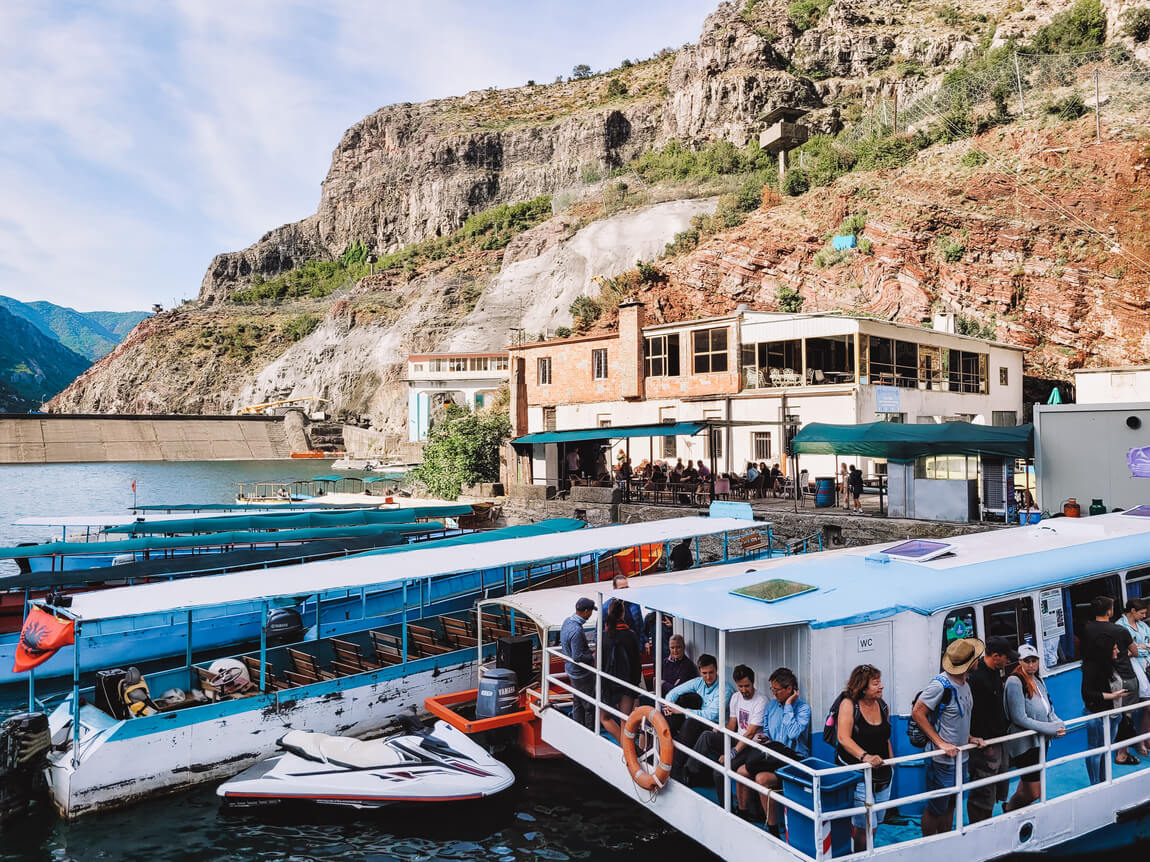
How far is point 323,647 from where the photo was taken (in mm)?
14758

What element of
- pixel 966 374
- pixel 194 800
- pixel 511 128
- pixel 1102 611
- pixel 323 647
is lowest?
pixel 194 800

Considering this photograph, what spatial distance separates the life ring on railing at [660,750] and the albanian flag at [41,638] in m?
7.51

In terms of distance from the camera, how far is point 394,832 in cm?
1041

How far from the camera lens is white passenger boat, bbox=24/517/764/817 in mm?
10820

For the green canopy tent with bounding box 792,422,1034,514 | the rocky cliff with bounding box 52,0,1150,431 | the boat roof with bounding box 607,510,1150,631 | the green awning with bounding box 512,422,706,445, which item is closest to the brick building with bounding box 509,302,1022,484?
the green awning with bounding box 512,422,706,445

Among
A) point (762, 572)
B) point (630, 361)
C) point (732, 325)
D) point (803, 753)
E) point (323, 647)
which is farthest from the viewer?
point (630, 361)

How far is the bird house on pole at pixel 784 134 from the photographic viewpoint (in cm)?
8456

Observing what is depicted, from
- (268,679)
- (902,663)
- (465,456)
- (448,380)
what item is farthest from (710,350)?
(448,380)

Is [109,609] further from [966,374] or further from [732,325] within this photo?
[966,374]

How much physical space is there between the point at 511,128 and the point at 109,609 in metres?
173

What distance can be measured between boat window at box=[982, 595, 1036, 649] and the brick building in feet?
68.8

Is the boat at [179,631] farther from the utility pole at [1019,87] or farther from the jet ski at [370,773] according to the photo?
the utility pole at [1019,87]

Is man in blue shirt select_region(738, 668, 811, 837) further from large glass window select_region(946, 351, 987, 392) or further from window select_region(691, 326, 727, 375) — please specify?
large glass window select_region(946, 351, 987, 392)

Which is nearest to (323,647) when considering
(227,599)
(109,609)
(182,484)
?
(227,599)
